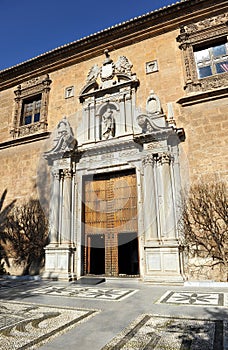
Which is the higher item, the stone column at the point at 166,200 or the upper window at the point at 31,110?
the upper window at the point at 31,110

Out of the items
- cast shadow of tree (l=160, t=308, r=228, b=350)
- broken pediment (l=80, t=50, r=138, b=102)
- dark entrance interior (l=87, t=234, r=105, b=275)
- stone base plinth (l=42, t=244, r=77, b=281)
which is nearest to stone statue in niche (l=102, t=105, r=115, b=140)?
broken pediment (l=80, t=50, r=138, b=102)

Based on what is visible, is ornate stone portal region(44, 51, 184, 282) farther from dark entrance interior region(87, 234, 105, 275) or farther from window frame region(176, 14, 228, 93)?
window frame region(176, 14, 228, 93)

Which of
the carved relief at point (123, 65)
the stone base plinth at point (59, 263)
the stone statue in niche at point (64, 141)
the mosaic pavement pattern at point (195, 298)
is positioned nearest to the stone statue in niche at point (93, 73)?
the carved relief at point (123, 65)

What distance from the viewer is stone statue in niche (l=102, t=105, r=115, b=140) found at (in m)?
8.85

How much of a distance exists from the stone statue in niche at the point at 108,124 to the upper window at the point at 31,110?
3.59 meters

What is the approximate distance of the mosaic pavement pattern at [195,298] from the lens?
4129mm

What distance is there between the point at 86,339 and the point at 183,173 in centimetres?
555

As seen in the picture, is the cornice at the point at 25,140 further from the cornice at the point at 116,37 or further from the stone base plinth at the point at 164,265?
the stone base plinth at the point at 164,265

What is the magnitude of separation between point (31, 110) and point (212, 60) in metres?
7.65

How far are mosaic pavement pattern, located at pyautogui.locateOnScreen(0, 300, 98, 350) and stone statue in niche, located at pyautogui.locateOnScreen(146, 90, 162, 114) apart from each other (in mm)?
6054

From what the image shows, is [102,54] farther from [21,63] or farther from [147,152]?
[147,152]

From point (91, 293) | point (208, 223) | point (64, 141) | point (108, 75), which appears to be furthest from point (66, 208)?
point (108, 75)

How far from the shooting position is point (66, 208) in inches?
329

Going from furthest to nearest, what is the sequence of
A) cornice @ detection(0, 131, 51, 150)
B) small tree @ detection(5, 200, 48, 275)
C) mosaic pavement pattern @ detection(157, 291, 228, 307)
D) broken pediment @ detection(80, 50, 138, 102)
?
1. cornice @ detection(0, 131, 51, 150)
2. broken pediment @ detection(80, 50, 138, 102)
3. small tree @ detection(5, 200, 48, 275)
4. mosaic pavement pattern @ detection(157, 291, 228, 307)
